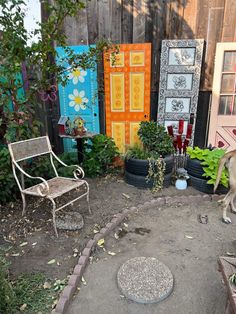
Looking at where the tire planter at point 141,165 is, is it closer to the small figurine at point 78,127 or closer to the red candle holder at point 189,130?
the red candle holder at point 189,130

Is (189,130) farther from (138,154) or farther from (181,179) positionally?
(138,154)

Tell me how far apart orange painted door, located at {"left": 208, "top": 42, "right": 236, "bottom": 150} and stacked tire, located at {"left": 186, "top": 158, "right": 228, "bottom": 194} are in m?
1.05

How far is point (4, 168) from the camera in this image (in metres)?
3.26

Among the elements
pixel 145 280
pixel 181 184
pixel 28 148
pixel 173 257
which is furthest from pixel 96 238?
pixel 181 184

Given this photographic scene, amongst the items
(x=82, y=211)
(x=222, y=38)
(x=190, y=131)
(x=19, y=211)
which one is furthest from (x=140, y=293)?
(x=222, y=38)

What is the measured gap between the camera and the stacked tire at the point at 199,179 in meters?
3.98

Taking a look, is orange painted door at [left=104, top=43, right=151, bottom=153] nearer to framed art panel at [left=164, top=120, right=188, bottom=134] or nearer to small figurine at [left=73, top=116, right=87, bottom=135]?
framed art panel at [left=164, top=120, right=188, bottom=134]

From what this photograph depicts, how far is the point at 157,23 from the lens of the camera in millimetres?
4395

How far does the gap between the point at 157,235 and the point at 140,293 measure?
3.26 feet

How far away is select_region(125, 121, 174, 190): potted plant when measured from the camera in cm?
400

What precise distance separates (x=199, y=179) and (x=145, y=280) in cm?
226

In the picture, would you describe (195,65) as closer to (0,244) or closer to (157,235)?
(157,235)

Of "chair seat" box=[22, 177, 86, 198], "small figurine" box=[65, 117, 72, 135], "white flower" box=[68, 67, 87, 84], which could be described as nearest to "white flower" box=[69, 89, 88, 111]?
"white flower" box=[68, 67, 87, 84]

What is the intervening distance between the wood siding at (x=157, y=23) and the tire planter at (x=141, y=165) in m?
1.72
